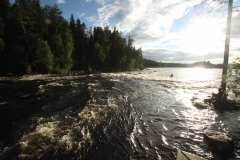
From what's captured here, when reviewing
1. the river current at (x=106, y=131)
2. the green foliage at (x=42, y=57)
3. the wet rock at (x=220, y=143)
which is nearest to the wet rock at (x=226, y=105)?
the river current at (x=106, y=131)

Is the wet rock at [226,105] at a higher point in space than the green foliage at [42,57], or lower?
lower

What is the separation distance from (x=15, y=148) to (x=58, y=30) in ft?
163

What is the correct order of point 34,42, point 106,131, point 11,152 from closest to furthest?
1. point 11,152
2. point 106,131
3. point 34,42

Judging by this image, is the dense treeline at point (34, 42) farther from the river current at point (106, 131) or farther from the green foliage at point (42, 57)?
the river current at point (106, 131)

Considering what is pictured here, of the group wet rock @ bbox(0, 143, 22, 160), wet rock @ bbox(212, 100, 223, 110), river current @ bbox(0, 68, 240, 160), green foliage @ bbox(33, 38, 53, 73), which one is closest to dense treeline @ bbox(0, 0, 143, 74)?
green foliage @ bbox(33, 38, 53, 73)

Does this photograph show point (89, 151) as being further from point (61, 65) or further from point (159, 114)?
point (61, 65)

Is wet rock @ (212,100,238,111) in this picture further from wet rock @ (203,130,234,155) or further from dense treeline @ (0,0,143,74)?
dense treeline @ (0,0,143,74)

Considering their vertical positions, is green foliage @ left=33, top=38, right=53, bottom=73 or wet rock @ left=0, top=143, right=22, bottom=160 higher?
green foliage @ left=33, top=38, right=53, bottom=73

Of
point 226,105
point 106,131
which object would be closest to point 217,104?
point 226,105

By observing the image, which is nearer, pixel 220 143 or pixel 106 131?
pixel 220 143

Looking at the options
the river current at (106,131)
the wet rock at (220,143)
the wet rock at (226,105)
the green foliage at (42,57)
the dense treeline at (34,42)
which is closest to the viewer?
the river current at (106,131)

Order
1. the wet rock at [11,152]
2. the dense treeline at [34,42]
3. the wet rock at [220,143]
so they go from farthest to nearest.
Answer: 1. the dense treeline at [34,42]
2. the wet rock at [220,143]
3. the wet rock at [11,152]

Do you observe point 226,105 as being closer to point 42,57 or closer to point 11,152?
point 11,152

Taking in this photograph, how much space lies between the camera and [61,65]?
144ft
